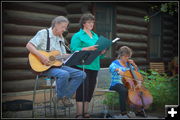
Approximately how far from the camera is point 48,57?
486 cm

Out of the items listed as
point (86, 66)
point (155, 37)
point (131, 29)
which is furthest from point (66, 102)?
point (155, 37)

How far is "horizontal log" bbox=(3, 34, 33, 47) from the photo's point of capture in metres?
6.87

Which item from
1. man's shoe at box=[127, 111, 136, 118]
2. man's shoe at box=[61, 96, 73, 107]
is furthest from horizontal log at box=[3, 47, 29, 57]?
man's shoe at box=[127, 111, 136, 118]

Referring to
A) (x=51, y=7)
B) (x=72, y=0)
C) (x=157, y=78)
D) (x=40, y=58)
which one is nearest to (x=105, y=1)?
(x=72, y=0)

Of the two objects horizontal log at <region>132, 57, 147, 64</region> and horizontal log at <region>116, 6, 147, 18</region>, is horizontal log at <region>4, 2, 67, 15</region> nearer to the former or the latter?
horizontal log at <region>116, 6, 147, 18</region>

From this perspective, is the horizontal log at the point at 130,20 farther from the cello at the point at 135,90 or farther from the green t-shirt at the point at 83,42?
the green t-shirt at the point at 83,42

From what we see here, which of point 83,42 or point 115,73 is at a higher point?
point 83,42

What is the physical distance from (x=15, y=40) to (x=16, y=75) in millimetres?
719

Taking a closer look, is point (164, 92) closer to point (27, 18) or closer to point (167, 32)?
point (27, 18)

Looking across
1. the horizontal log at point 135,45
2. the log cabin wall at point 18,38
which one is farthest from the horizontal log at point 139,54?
the log cabin wall at point 18,38

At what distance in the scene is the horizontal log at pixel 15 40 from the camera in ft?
22.5

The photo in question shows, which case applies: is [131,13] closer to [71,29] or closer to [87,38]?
[71,29]

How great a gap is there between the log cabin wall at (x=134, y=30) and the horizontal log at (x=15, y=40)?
9.96 ft

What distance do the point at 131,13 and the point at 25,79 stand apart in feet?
13.5
